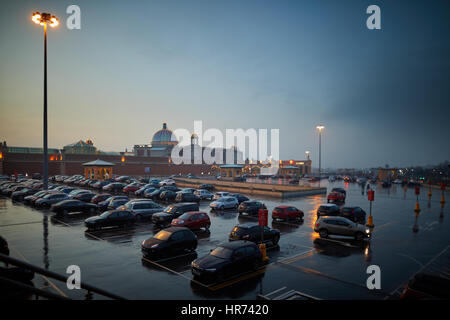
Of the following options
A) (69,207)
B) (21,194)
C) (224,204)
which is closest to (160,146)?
(21,194)

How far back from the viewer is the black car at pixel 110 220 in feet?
66.1

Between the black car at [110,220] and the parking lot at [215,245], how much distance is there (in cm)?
60

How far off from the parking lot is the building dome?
88.3 meters

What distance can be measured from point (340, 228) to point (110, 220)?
16354 mm

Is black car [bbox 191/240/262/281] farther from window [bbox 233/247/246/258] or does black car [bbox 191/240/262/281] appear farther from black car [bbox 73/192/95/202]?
black car [bbox 73/192/95/202]

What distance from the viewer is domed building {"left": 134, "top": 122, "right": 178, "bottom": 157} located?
106250mm

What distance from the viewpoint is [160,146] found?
112m

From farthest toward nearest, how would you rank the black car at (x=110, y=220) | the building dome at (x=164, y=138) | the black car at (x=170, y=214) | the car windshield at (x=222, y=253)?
the building dome at (x=164, y=138) < the black car at (x=170, y=214) < the black car at (x=110, y=220) < the car windshield at (x=222, y=253)

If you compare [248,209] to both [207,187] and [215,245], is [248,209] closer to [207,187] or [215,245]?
[215,245]

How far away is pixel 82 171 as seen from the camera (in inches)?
2982

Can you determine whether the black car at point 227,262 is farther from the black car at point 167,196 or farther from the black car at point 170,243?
the black car at point 167,196

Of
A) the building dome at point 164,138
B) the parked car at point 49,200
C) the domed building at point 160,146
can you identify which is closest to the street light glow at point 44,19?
the parked car at point 49,200

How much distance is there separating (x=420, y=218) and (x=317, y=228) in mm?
14191
